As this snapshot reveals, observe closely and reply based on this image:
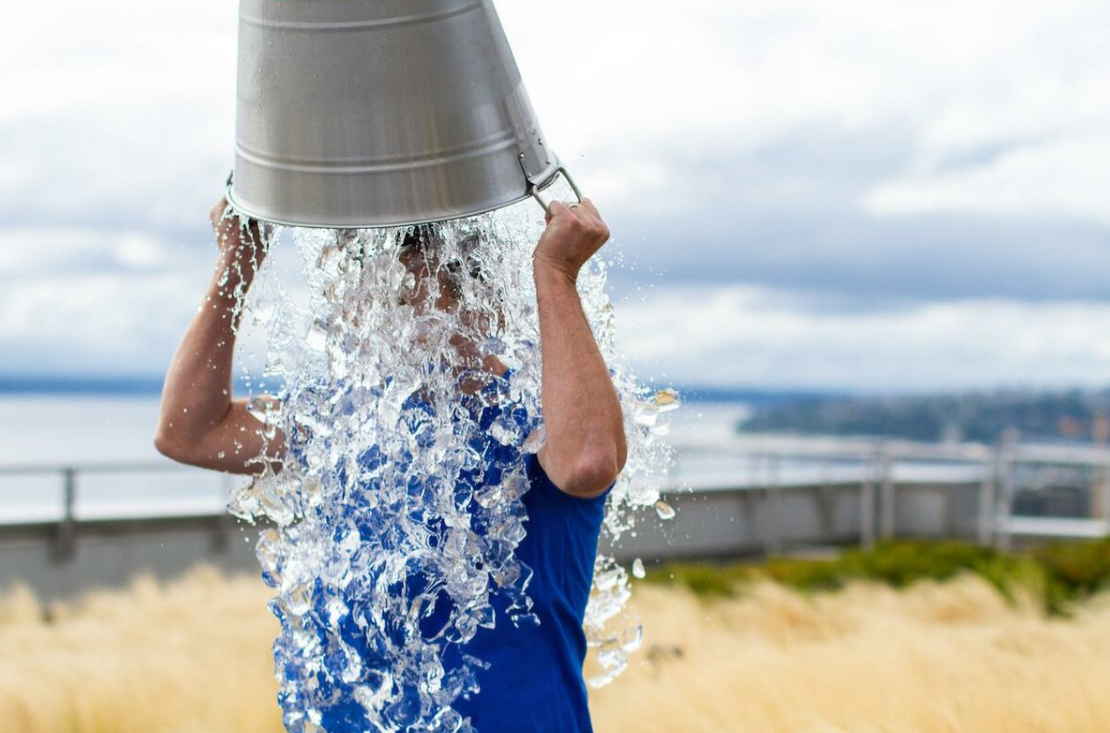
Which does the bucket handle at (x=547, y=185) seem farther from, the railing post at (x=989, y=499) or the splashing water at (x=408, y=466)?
the railing post at (x=989, y=499)

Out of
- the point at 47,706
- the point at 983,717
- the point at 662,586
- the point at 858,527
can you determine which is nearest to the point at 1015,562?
the point at 662,586

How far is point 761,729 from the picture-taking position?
3375 millimetres

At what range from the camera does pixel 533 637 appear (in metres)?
1.84

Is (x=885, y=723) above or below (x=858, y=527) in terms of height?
above

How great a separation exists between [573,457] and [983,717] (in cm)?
203

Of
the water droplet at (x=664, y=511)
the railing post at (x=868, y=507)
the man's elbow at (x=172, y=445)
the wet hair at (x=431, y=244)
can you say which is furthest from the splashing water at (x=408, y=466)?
the railing post at (x=868, y=507)

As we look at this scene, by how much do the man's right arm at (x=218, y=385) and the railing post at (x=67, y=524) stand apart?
322 inches

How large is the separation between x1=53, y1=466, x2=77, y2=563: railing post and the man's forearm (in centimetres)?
881

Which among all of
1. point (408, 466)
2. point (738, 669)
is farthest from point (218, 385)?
point (738, 669)

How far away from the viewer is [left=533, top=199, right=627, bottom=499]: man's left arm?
1.70 m

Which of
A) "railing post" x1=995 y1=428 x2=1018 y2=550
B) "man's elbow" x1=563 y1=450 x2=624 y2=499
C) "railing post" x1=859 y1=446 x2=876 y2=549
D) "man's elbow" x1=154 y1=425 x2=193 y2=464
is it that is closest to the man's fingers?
"man's elbow" x1=563 y1=450 x2=624 y2=499

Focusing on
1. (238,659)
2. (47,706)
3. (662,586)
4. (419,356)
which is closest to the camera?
(419,356)

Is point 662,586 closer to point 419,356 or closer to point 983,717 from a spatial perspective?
point 983,717

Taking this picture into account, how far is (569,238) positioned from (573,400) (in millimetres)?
216
